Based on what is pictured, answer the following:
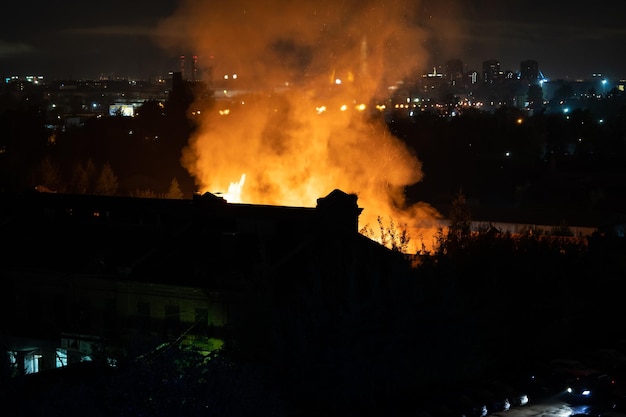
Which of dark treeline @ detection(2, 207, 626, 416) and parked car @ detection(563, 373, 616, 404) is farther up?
dark treeline @ detection(2, 207, 626, 416)

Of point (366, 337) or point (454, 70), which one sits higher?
point (454, 70)

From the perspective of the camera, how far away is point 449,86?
3784 inches

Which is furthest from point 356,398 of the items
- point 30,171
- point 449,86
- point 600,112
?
point 600,112

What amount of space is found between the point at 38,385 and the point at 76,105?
95521mm

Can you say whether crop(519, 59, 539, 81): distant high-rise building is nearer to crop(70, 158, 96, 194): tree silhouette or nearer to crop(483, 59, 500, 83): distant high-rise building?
crop(483, 59, 500, 83): distant high-rise building

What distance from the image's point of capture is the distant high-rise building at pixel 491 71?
129000 mm

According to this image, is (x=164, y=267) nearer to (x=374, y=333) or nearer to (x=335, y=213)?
(x=335, y=213)

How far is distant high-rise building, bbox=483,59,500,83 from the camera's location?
423 feet

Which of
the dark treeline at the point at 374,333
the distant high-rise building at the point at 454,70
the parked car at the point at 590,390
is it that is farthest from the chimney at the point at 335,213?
the distant high-rise building at the point at 454,70

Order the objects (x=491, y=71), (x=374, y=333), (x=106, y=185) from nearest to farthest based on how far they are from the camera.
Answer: (x=374, y=333), (x=106, y=185), (x=491, y=71)

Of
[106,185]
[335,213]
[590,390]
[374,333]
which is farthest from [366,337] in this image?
[106,185]

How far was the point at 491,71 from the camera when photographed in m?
133

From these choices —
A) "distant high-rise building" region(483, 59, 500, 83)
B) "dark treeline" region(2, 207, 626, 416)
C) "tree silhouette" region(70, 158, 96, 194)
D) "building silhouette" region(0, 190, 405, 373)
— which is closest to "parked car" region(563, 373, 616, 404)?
"dark treeline" region(2, 207, 626, 416)

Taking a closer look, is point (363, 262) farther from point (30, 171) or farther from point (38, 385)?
point (30, 171)
